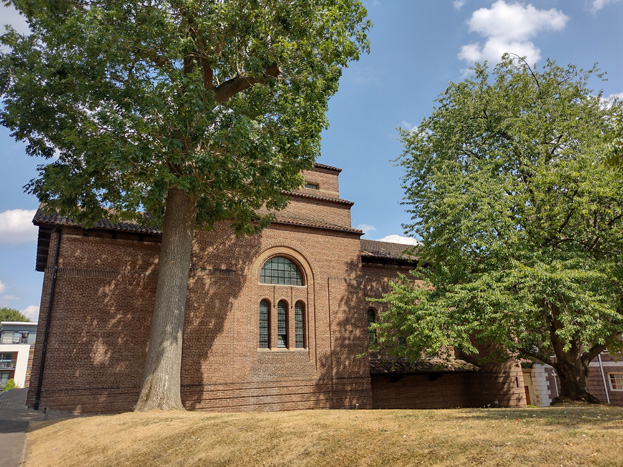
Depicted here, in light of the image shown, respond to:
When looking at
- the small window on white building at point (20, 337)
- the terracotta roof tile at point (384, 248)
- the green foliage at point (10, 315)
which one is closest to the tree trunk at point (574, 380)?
the terracotta roof tile at point (384, 248)

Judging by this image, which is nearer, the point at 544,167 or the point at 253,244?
the point at 544,167

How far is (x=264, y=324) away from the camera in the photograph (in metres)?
19.5

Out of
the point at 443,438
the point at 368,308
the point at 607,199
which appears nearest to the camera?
the point at 443,438

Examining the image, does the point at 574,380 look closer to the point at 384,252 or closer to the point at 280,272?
the point at 384,252

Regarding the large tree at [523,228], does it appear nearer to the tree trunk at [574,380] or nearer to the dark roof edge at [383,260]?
the tree trunk at [574,380]

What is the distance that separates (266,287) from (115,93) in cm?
1050

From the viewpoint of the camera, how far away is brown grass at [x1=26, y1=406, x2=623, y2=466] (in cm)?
532

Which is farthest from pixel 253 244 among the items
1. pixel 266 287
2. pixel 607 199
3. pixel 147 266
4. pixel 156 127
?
pixel 607 199

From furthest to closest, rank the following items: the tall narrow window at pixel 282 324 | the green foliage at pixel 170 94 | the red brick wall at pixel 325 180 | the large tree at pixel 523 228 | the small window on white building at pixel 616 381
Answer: the small window on white building at pixel 616 381
the red brick wall at pixel 325 180
the tall narrow window at pixel 282 324
the large tree at pixel 523 228
the green foliage at pixel 170 94

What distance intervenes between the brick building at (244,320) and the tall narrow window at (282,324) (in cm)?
5

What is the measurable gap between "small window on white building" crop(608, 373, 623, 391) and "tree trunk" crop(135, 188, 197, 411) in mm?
26709

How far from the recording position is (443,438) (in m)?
6.17

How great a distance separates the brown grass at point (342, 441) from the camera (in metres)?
5.32

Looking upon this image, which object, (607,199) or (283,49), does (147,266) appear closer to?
(283,49)
